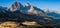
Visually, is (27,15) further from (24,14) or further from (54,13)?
(54,13)

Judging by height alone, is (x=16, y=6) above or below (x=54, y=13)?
above

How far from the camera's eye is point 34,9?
13.1 ft

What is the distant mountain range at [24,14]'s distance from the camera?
13.0 ft

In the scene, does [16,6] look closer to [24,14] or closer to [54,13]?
[24,14]

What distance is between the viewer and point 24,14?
3.99 meters

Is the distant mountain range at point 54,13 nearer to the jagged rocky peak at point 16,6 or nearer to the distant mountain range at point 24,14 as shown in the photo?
the distant mountain range at point 24,14

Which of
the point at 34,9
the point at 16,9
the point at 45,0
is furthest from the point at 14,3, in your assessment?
the point at 45,0

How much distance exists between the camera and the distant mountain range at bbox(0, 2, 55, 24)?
3.95 metres

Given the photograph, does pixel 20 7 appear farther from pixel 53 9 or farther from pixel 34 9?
pixel 53 9

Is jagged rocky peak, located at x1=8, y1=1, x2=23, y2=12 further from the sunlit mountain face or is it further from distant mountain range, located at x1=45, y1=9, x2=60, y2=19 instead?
distant mountain range, located at x1=45, y1=9, x2=60, y2=19

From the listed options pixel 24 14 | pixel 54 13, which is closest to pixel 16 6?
pixel 24 14

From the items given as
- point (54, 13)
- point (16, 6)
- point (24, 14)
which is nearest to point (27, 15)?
point (24, 14)

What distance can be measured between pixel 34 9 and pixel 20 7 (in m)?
0.36

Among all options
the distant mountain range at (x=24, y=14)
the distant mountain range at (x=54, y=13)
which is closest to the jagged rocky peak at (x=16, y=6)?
the distant mountain range at (x=24, y=14)
